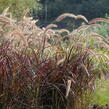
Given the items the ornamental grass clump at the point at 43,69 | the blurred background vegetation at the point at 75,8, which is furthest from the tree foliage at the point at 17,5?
the blurred background vegetation at the point at 75,8

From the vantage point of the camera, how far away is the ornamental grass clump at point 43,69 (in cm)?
428

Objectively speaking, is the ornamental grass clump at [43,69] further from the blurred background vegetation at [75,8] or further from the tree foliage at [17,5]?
the blurred background vegetation at [75,8]

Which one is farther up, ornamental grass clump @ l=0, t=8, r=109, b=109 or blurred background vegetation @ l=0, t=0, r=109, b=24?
ornamental grass clump @ l=0, t=8, r=109, b=109

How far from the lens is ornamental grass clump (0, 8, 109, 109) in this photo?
428 cm

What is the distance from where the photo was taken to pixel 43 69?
4.39 m

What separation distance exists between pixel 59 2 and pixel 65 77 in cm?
4338

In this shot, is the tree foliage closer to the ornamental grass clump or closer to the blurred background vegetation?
the ornamental grass clump

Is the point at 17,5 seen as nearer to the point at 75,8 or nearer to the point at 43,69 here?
the point at 43,69

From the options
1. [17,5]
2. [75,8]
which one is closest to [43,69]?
[17,5]

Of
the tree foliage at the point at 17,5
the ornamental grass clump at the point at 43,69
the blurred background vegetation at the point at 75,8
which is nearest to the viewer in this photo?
the ornamental grass clump at the point at 43,69

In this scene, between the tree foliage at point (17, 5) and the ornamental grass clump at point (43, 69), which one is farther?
the tree foliage at point (17, 5)

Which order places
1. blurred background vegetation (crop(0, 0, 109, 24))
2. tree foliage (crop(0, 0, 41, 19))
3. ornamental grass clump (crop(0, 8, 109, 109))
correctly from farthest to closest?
blurred background vegetation (crop(0, 0, 109, 24))
tree foliage (crop(0, 0, 41, 19))
ornamental grass clump (crop(0, 8, 109, 109))

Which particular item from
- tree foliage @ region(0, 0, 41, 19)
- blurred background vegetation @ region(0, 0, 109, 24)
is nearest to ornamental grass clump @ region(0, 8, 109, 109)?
tree foliage @ region(0, 0, 41, 19)

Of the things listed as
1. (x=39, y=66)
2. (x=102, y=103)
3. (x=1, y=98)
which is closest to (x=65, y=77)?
(x=39, y=66)
